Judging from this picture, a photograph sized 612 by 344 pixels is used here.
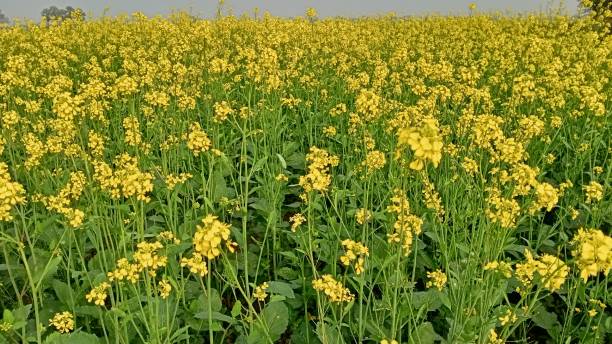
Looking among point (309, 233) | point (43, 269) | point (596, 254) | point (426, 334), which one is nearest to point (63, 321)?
point (43, 269)

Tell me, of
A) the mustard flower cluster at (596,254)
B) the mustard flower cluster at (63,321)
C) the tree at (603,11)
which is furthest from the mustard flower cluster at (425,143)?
the tree at (603,11)

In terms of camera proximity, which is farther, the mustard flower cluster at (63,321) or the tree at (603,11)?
the tree at (603,11)

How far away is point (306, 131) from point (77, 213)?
340 centimetres

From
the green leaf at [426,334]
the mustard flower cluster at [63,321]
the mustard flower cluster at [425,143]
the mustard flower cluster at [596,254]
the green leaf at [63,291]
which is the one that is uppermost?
the mustard flower cluster at [425,143]

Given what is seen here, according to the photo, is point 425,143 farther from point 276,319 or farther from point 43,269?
point 43,269

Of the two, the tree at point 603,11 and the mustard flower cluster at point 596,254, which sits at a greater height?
the tree at point 603,11

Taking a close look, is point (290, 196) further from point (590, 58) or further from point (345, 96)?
A: point (590, 58)

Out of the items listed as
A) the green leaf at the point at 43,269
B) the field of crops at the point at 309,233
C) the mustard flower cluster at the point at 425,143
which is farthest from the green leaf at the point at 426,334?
the green leaf at the point at 43,269

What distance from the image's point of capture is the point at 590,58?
30.8ft

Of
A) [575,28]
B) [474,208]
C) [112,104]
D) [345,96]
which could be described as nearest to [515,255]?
[474,208]

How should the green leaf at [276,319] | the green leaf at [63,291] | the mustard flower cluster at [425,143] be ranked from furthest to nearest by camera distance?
the green leaf at [63,291] → the green leaf at [276,319] → the mustard flower cluster at [425,143]

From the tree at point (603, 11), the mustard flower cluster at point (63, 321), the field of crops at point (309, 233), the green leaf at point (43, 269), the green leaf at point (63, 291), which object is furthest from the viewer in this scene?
the tree at point (603, 11)

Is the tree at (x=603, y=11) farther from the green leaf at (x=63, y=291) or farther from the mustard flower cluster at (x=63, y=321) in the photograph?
the mustard flower cluster at (x=63, y=321)

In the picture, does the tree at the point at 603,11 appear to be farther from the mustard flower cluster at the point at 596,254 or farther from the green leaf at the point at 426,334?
the mustard flower cluster at the point at 596,254
